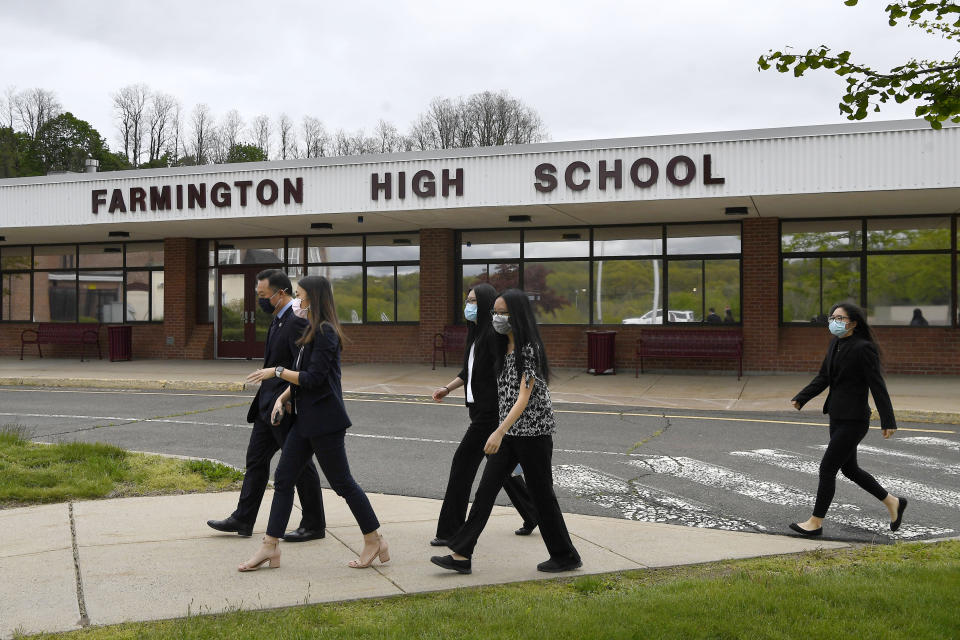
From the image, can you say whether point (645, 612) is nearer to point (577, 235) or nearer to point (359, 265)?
point (577, 235)

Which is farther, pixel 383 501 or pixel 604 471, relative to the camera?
pixel 604 471

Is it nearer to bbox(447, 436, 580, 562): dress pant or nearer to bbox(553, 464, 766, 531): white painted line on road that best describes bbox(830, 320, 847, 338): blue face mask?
bbox(553, 464, 766, 531): white painted line on road

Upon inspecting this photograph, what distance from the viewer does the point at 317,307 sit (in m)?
5.51

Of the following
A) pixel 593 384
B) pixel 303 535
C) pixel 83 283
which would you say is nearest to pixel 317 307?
pixel 303 535

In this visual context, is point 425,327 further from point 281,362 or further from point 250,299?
point 281,362

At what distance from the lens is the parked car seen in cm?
1930

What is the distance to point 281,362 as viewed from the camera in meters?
5.92

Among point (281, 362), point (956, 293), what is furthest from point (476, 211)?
point (281, 362)

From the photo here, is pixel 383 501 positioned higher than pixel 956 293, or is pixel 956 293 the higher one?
pixel 956 293

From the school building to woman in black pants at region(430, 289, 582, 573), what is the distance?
37.4ft

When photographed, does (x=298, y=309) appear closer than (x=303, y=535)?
Yes

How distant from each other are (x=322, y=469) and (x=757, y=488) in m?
4.31

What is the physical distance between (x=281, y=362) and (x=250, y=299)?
59.0 ft

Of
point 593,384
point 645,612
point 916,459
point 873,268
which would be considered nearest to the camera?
point 645,612
